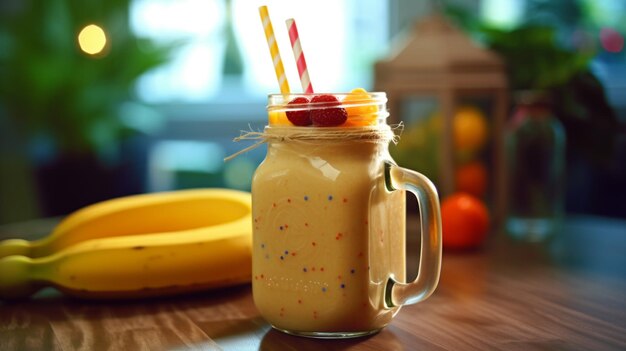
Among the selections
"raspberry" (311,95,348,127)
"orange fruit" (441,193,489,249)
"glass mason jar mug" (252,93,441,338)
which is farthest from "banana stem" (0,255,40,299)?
"orange fruit" (441,193,489,249)

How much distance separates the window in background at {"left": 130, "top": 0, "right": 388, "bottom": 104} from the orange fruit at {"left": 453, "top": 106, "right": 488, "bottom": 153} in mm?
1667

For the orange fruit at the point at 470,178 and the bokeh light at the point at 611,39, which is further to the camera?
the bokeh light at the point at 611,39

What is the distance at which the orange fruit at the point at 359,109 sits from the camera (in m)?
0.77

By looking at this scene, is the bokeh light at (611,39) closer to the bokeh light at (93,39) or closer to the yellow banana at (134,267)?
the bokeh light at (93,39)

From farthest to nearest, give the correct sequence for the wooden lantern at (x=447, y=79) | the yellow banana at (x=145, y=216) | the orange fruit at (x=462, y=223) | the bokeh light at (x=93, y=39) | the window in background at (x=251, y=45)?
the window in background at (x=251, y=45)
the bokeh light at (x=93, y=39)
the wooden lantern at (x=447, y=79)
the orange fruit at (x=462, y=223)
the yellow banana at (x=145, y=216)

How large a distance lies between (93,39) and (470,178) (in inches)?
65.8

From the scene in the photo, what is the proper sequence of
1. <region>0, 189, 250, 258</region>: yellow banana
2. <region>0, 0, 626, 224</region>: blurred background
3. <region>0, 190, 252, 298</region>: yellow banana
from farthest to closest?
1. <region>0, 0, 626, 224</region>: blurred background
2. <region>0, 189, 250, 258</region>: yellow banana
3. <region>0, 190, 252, 298</region>: yellow banana

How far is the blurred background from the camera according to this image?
5.44 ft

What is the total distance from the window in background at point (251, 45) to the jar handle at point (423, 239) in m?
2.35

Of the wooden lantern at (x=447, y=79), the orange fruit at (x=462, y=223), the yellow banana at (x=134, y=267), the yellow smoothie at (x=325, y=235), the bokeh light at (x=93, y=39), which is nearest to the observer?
the yellow smoothie at (x=325, y=235)

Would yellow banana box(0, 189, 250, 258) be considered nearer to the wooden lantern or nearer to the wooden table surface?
the wooden table surface

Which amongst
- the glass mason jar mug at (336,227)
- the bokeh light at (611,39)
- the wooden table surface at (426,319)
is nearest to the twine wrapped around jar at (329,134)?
the glass mason jar mug at (336,227)

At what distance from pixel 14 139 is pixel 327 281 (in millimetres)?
1859

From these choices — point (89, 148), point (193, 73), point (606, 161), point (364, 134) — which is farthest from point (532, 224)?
point (193, 73)
